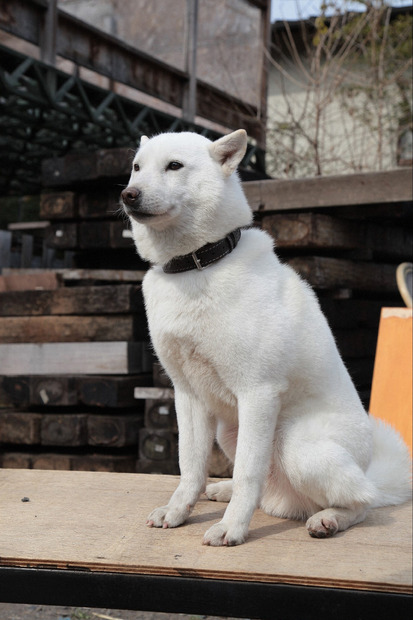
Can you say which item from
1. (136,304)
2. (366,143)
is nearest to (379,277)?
(136,304)

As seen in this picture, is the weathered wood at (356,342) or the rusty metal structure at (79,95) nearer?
the weathered wood at (356,342)

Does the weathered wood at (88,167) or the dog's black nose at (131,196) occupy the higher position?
the weathered wood at (88,167)

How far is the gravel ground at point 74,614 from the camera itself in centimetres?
302

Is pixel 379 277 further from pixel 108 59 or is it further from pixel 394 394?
pixel 108 59

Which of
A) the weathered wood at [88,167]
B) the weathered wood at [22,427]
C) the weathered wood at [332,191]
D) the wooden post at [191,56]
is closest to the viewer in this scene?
the weathered wood at [332,191]

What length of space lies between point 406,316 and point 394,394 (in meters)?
0.35

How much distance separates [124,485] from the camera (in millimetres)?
2520

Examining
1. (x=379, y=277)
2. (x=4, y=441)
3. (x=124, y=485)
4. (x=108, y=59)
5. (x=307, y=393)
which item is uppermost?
(x=108, y=59)

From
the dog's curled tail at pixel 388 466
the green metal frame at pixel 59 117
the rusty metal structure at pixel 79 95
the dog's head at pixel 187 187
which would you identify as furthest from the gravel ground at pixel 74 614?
the rusty metal structure at pixel 79 95

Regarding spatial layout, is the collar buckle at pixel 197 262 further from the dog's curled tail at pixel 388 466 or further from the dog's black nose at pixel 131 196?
the dog's curled tail at pixel 388 466

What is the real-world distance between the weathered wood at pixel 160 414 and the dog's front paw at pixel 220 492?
1.54m

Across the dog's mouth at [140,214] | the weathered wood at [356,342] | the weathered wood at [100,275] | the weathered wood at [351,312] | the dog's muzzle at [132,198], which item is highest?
the dog's muzzle at [132,198]

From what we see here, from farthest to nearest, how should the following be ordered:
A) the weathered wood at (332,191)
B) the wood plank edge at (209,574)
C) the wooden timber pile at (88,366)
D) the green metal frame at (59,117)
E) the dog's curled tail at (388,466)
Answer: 1. the green metal frame at (59,117)
2. the wooden timber pile at (88,366)
3. the weathered wood at (332,191)
4. the dog's curled tail at (388,466)
5. the wood plank edge at (209,574)

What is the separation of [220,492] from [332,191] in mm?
1851
